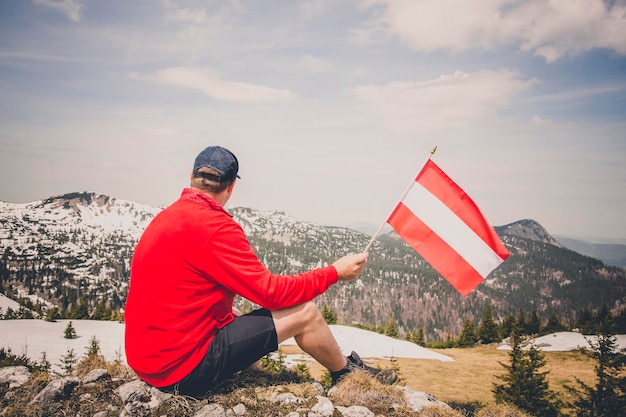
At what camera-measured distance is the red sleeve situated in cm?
310

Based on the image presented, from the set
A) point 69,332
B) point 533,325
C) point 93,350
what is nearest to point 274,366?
point 93,350

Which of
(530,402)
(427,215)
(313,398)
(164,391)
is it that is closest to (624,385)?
(530,402)

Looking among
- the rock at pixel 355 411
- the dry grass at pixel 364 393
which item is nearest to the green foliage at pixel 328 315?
the dry grass at pixel 364 393

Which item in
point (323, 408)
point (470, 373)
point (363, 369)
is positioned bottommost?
point (470, 373)

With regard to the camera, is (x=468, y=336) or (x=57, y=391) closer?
(x=57, y=391)

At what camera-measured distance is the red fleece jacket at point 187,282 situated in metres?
3.10

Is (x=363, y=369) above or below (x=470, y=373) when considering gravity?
above

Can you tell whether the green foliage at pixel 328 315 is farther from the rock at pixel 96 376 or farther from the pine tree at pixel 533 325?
the rock at pixel 96 376

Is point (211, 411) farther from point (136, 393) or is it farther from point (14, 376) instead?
point (14, 376)

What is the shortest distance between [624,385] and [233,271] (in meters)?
17.8

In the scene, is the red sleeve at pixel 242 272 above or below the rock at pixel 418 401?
above

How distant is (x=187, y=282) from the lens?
10.5 feet

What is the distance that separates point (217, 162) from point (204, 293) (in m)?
1.29

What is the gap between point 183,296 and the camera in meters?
3.21
